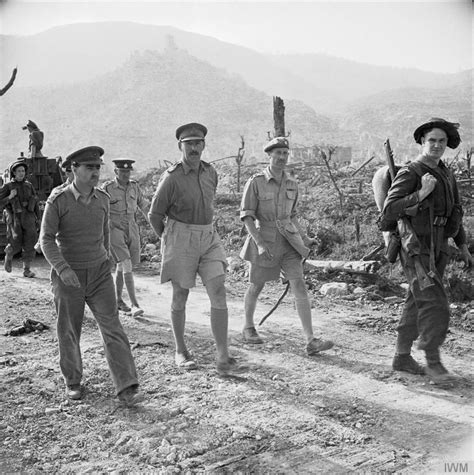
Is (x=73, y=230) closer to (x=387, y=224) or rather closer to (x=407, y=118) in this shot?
(x=387, y=224)

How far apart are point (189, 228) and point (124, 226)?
227 cm

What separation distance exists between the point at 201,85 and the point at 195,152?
312 ft

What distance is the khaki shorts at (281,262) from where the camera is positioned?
5.64 meters

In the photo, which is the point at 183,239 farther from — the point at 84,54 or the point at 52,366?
the point at 84,54

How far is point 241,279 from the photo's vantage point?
30.1 feet

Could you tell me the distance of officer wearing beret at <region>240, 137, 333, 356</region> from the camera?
5.60 m

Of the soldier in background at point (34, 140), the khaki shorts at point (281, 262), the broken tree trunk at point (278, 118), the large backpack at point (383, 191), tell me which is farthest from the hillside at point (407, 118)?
the large backpack at point (383, 191)

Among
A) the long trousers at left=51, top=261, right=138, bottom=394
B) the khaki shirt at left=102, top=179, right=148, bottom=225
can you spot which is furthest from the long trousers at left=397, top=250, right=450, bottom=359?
the khaki shirt at left=102, top=179, right=148, bottom=225

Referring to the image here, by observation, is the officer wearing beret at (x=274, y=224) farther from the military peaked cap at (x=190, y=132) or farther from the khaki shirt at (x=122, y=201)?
the khaki shirt at (x=122, y=201)

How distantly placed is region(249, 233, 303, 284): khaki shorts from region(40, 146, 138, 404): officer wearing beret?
1.60 m

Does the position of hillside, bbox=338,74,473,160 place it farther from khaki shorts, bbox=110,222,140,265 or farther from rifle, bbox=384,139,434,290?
rifle, bbox=384,139,434,290

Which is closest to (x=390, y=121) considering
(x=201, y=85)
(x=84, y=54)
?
(x=201, y=85)

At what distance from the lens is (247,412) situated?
4164 mm

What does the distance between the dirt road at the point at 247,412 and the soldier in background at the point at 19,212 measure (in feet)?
11.7
